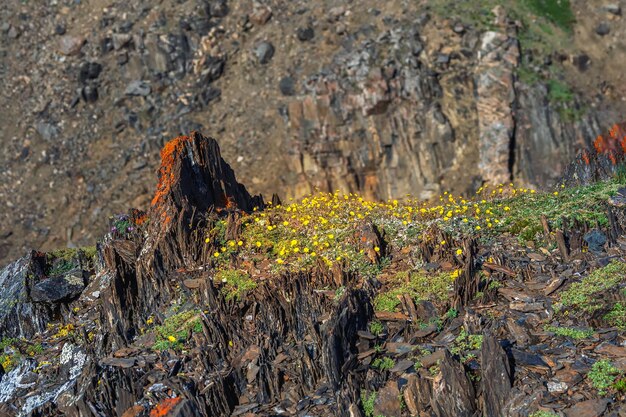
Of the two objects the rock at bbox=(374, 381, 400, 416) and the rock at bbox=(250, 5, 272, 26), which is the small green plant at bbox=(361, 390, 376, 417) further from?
the rock at bbox=(250, 5, 272, 26)

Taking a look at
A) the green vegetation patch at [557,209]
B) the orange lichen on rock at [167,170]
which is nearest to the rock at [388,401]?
the green vegetation patch at [557,209]

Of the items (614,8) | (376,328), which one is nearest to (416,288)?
(376,328)

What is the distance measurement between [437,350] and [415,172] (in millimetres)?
23374

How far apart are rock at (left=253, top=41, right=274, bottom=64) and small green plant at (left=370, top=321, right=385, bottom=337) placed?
2642 cm

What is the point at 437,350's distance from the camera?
38.2 feet

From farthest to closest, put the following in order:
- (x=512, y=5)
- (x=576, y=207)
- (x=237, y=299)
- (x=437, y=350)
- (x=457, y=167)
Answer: (x=512, y=5) → (x=457, y=167) → (x=576, y=207) → (x=237, y=299) → (x=437, y=350)

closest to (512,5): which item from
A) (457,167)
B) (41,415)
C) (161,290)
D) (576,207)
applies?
(457,167)

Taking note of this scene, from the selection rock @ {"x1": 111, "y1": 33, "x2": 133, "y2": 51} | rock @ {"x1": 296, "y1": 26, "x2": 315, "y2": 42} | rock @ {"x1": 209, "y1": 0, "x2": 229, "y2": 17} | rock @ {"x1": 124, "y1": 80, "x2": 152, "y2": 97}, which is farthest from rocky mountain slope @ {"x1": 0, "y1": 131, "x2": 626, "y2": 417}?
rock @ {"x1": 111, "y1": 33, "x2": 133, "y2": 51}

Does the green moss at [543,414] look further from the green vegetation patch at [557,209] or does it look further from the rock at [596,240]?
the green vegetation patch at [557,209]

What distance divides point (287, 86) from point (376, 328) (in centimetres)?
2495

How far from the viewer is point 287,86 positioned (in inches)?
1431

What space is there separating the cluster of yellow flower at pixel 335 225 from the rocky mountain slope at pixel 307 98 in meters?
17.2

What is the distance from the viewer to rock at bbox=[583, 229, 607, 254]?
44.4 ft

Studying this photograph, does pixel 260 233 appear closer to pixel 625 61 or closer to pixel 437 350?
pixel 437 350
